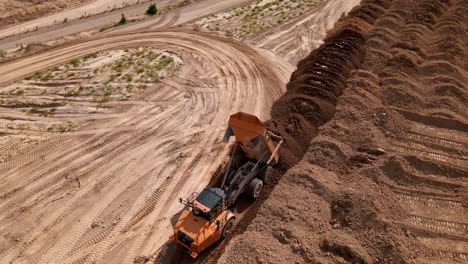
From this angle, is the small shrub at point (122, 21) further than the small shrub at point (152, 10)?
No

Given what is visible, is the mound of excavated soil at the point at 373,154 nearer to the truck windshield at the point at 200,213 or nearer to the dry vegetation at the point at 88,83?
the truck windshield at the point at 200,213

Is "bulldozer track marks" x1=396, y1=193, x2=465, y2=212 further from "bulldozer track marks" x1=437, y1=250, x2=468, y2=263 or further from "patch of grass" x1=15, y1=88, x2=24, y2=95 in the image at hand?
"patch of grass" x1=15, y1=88, x2=24, y2=95

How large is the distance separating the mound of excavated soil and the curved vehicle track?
2.79 metres

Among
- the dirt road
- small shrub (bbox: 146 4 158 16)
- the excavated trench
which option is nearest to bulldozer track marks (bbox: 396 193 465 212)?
the excavated trench

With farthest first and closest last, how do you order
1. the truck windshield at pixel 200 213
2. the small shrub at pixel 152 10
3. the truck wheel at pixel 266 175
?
the small shrub at pixel 152 10 < the truck wheel at pixel 266 175 < the truck windshield at pixel 200 213

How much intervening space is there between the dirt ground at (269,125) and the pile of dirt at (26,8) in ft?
15.9

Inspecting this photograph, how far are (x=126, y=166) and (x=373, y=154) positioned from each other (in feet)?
32.2

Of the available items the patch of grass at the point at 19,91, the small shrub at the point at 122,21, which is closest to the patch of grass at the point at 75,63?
the patch of grass at the point at 19,91

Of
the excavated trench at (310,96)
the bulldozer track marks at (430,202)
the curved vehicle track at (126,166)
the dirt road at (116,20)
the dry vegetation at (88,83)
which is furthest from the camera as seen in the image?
the dirt road at (116,20)

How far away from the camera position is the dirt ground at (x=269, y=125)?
13.2 m

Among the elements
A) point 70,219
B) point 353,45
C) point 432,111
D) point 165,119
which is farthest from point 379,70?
point 70,219

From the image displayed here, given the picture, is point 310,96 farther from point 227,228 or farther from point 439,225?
point 227,228

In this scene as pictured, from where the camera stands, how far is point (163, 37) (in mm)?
27047

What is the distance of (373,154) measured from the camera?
627 inches
